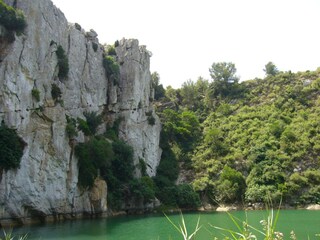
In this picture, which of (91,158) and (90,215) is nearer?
(90,215)

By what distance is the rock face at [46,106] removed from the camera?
Result: 33312mm

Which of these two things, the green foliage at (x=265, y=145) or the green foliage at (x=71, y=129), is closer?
the green foliage at (x=71, y=129)

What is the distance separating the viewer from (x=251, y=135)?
2475 inches

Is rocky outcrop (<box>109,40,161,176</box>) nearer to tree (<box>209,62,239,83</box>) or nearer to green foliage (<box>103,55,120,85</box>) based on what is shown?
green foliage (<box>103,55,120,85</box>)

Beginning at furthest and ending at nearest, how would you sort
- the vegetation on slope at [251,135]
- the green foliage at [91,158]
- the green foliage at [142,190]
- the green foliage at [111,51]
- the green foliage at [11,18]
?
the green foliage at [111,51]
the vegetation on slope at [251,135]
the green foliage at [142,190]
the green foliage at [91,158]
the green foliage at [11,18]

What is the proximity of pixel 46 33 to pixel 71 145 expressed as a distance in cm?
1226

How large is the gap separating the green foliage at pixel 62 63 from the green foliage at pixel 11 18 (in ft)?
21.6

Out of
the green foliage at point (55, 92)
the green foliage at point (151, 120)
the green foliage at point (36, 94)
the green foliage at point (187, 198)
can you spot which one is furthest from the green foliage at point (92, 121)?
the green foliage at point (187, 198)

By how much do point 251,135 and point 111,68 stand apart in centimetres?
2588

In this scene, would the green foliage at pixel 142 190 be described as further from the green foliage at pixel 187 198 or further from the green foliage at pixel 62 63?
the green foliage at pixel 62 63

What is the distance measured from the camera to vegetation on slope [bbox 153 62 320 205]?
52781 mm

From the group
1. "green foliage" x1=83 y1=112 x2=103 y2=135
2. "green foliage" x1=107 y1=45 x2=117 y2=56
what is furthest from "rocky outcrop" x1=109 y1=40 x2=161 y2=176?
"green foliage" x1=83 y1=112 x2=103 y2=135

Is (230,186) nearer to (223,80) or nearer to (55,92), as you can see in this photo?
(55,92)

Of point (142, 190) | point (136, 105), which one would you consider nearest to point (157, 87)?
point (136, 105)
